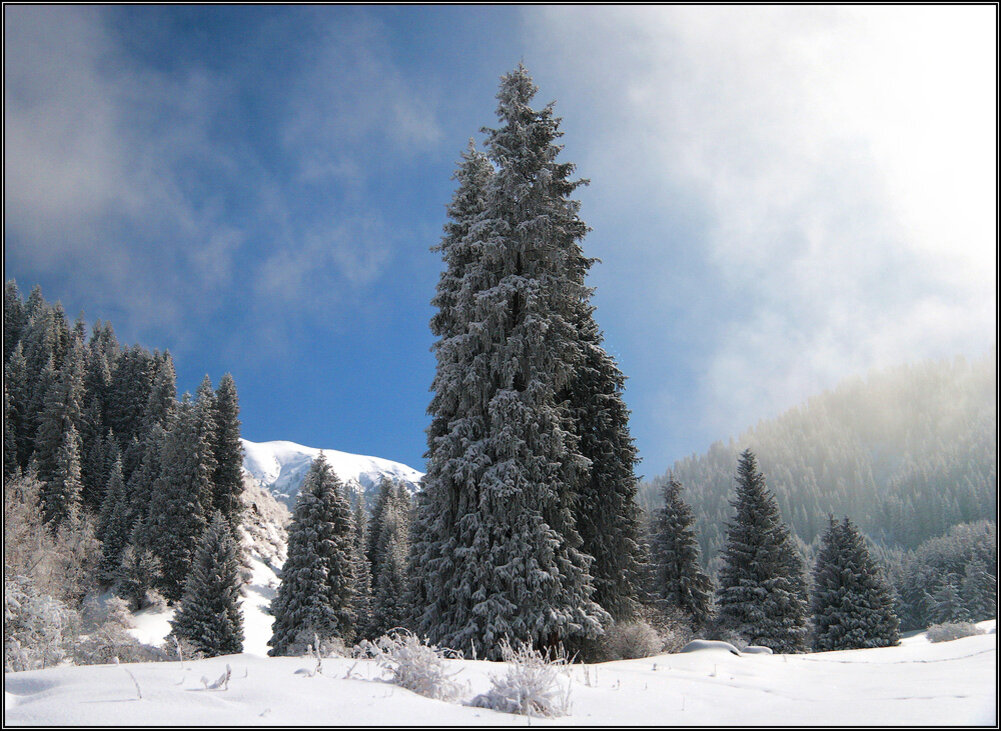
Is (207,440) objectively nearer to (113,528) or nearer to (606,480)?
(113,528)

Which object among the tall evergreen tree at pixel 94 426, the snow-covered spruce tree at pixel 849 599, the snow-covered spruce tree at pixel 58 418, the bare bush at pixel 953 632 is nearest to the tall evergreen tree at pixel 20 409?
the snow-covered spruce tree at pixel 58 418

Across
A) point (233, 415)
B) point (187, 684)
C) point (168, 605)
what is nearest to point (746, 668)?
point (187, 684)

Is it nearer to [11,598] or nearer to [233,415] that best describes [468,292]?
[11,598]

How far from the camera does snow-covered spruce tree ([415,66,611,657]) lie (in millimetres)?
12133

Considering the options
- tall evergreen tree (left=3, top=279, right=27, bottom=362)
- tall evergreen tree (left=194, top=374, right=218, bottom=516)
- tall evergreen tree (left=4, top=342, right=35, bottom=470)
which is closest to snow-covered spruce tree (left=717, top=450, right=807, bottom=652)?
tall evergreen tree (left=194, top=374, right=218, bottom=516)

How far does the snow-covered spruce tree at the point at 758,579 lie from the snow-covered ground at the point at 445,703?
77.4ft

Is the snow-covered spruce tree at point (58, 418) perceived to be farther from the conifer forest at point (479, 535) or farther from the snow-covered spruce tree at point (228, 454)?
the snow-covered spruce tree at point (228, 454)

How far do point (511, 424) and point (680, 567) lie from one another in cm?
2226

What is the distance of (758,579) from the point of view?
28.9 m

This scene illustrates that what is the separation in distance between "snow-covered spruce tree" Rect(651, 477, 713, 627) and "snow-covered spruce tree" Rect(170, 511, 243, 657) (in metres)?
23.9

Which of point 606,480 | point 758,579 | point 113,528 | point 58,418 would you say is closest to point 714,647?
point 606,480

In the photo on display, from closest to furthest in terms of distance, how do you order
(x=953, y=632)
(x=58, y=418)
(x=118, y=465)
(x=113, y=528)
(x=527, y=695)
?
1. (x=527, y=695)
2. (x=953, y=632)
3. (x=113, y=528)
4. (x=118, y=465)
5. (x=58, y=418)

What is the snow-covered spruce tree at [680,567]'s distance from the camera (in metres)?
30.5

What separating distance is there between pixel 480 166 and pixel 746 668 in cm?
1599
